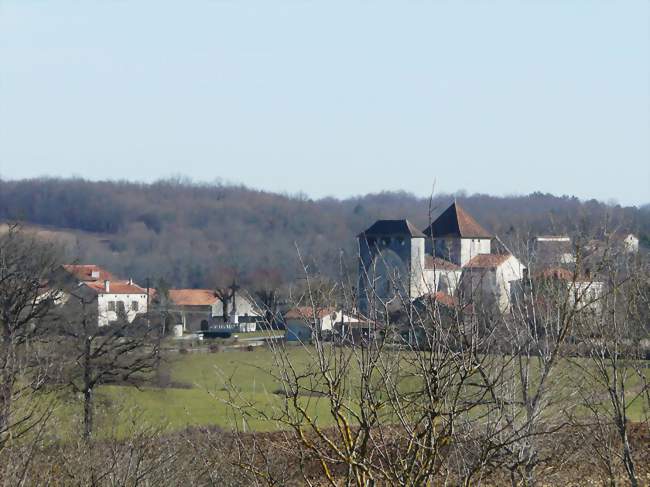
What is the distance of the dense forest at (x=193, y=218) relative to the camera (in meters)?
109

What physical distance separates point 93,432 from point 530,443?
10.9 meters

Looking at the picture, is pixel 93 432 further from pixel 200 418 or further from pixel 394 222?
pixel 394 222

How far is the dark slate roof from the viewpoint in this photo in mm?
65250

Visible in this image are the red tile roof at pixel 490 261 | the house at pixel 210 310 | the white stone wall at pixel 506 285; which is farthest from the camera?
the house at pixel 210 310

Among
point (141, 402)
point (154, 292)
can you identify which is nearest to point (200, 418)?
point (141, 402)

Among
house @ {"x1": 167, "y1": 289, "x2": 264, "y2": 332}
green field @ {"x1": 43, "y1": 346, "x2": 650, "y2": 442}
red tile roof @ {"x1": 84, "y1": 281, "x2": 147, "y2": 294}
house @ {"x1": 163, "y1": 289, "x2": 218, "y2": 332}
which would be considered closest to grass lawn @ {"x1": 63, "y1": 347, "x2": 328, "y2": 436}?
green field @ {"x1": 43, "y1": 346, "x2": 650, "y2": 442}

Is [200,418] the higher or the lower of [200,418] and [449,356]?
the lower

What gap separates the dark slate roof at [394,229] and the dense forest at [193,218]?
95.0 feet

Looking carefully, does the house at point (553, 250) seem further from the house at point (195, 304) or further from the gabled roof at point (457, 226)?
the house at point (195, 304)

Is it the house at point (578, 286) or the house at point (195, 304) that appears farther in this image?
the house at point (195, 304)

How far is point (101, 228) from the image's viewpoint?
13475cm

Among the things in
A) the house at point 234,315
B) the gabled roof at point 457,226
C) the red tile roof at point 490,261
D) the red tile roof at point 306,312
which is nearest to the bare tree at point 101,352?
the red tile roof at point 490,261

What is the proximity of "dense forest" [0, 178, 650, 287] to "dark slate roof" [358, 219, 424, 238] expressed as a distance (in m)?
29.0

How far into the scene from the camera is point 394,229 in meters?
66.2
